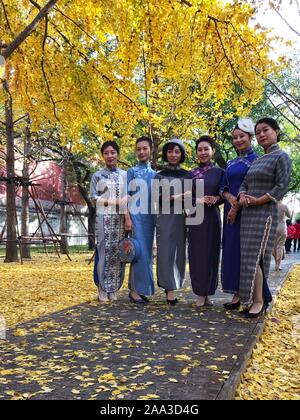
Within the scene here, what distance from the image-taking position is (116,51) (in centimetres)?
689

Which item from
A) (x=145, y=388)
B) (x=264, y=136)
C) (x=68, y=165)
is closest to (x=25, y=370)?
(x=145, y=388)

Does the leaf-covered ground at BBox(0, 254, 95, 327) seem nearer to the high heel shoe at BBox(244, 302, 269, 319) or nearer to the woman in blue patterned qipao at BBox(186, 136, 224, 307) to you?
the woman in blue patterned qipao at BBox(186, 136, 224, 307)

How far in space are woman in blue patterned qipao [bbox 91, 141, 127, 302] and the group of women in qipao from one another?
1 cm

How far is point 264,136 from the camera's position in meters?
4.77

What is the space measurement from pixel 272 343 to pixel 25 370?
7.73 feet

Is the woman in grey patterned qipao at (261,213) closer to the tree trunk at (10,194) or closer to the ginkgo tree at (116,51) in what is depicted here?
the ginkgo tree at (116,51)

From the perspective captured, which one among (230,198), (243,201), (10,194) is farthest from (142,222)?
→ (10,194)

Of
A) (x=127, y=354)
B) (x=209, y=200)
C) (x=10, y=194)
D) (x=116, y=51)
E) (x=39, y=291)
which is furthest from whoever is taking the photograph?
(x=10, y=194)

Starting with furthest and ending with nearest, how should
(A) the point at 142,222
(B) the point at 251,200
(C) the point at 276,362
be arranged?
1. (A) the point at 142,222
2. (B) the point at 251,200
3. (C) the point at 276,362

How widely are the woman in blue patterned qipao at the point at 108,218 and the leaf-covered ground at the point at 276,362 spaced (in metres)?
1.96

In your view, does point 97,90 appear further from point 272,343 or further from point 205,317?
point 272,343

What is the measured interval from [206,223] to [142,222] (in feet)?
2.74

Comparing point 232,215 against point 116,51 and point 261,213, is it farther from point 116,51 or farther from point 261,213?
point 116,51

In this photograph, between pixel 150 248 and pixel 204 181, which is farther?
pixel 150 248
